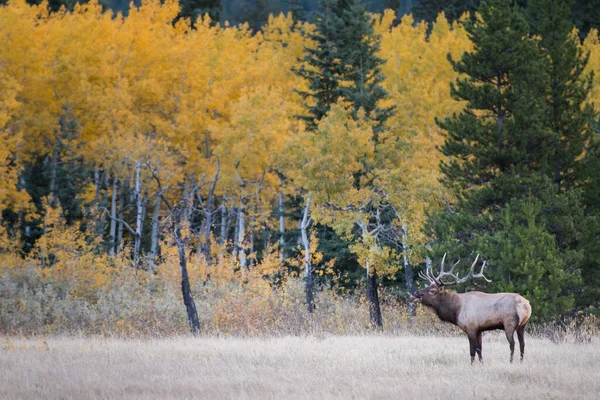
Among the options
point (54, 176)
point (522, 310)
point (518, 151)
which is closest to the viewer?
point (522, 310)

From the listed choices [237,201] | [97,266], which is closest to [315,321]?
[97,266]

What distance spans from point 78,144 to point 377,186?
14547mm

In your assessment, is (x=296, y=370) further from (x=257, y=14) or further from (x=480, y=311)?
(x=257, y=14)

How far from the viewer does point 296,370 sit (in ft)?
34.8

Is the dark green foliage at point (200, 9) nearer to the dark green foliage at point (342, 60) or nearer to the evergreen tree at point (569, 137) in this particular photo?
the dark green foliage at point (342, 60)

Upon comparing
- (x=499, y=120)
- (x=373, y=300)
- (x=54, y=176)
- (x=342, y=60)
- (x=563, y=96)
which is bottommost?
(x=373, y=300)

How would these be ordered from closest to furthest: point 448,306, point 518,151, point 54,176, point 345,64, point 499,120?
point 448,306
point 518,151
point 499,120
point 345,64
point 54,176

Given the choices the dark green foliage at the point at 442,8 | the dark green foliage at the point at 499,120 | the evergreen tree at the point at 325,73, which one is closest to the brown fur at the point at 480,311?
the dark green foliage at the point at 499,120

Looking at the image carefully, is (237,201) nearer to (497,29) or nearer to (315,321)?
(315,321)

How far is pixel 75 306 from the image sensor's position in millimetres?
19969

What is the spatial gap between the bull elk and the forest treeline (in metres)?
4.51

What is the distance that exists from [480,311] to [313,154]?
1072cm

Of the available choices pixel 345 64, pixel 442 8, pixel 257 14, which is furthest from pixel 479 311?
pixel 257 14

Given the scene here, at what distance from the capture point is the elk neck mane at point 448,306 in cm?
1141
